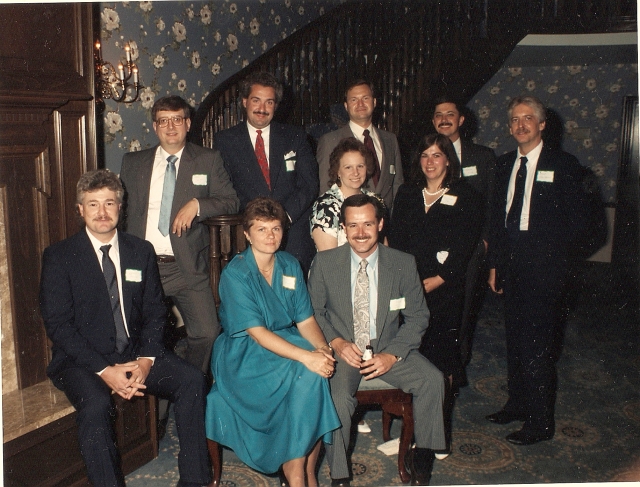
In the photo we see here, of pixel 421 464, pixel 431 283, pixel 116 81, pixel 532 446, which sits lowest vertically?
pixel 532 446

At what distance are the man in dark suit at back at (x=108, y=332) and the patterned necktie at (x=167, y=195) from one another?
0.36 meters

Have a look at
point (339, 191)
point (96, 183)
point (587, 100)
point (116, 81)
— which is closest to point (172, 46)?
point (116, 81)

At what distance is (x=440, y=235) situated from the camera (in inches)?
117

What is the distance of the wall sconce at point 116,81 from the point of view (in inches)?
151

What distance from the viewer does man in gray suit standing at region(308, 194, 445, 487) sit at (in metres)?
2.48

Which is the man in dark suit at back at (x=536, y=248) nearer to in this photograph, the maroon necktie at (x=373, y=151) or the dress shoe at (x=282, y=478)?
the maroon necktie at (x=373, y=151)

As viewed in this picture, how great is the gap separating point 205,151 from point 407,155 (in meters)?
2.96

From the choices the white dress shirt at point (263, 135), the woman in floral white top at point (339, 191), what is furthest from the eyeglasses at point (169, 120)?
the woman in floral white top at point (339, 191)

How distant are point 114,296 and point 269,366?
764 mm

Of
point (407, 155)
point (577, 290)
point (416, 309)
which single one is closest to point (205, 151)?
point (416, 309)

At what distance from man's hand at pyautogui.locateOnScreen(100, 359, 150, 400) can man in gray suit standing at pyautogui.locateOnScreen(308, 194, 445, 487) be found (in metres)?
0.86

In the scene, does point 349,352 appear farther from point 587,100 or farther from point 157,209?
point 587,100

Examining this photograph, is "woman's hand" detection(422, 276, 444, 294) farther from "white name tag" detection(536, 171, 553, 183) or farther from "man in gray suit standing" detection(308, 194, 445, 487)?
"white name tag" detection(536, 171, 553, 183)

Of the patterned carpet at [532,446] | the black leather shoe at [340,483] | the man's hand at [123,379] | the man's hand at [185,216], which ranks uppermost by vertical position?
the man's hand at [185,216]
